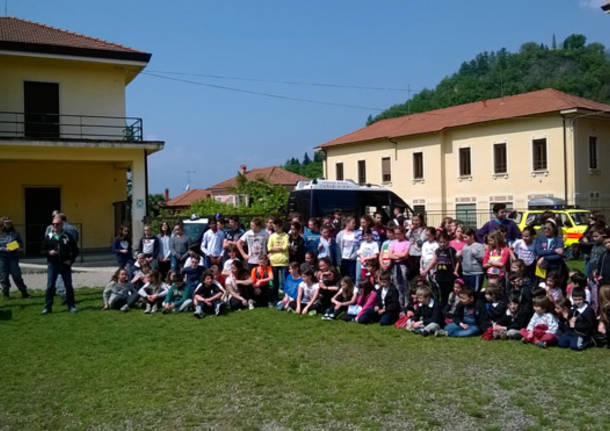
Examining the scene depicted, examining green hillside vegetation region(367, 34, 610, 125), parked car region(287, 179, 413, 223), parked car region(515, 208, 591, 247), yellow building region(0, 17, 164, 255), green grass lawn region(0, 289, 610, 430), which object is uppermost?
green hillside vegetation region(367, 34, 610, 125)

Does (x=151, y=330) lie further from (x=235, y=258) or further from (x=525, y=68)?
(x=525, y=68)

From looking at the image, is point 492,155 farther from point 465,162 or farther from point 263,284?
point 263,284

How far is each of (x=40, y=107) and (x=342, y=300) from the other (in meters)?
15.9

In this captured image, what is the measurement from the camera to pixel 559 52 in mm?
72312

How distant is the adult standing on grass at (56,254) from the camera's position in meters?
11.3

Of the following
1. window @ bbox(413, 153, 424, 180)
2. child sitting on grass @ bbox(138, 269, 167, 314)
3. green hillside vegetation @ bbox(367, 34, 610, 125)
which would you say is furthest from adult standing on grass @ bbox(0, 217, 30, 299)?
green hillside vegetation @ bbox(367, 34, 610, 125)

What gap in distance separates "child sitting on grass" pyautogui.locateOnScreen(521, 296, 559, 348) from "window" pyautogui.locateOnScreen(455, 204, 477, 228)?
2369 cm

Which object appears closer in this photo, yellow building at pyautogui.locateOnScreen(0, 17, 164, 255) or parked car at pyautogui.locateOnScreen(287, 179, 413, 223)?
parked car at pyautogui.locateOnScreen(287, 179, 413, 223)

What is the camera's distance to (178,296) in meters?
11.7

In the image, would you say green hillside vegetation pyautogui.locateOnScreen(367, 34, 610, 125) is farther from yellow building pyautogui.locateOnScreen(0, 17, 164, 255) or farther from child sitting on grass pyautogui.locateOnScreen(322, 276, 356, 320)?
child sitting on grass pyautogui.locateOnScreen(322, 276, 356, 320)

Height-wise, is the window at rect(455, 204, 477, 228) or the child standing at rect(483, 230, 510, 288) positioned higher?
the window at rect(455, 204, 477, 228)

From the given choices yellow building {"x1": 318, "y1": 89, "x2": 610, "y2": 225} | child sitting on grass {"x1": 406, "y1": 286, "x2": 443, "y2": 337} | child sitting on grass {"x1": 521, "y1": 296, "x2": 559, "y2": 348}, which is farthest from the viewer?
yellow building {"x1": 318, "y1": 89, "x2": 610, "y2": 225}

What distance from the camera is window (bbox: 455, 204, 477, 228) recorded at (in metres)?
33.2

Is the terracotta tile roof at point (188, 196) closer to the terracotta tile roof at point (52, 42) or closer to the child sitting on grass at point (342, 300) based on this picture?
the terracotta tile roof at point (52, 42)
